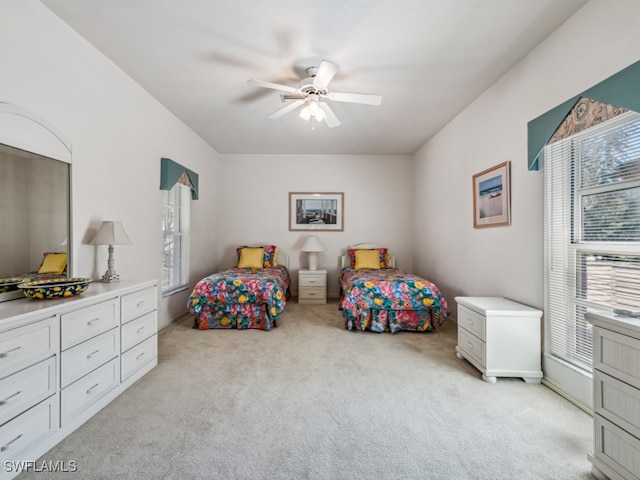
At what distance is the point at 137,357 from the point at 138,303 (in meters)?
0.41

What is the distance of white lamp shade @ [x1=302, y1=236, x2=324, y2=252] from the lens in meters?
4.96

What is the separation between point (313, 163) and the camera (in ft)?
17.7

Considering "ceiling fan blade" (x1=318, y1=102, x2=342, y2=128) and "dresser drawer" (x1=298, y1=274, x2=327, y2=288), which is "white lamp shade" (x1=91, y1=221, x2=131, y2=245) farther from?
"dresser drawer" (x1=298, y1=274, x2=327, y2=288)

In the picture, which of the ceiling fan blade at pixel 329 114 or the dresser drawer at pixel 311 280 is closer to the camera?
the ceiling fan blade at pixel 329 114

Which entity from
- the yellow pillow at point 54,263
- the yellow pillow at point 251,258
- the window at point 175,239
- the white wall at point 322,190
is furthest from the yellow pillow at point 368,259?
the yellow pillow at point 54,263

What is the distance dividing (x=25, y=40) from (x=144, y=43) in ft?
2.35

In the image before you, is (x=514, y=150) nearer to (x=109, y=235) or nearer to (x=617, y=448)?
(x=617, y=448)

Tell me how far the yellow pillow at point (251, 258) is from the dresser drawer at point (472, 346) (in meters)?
3.14

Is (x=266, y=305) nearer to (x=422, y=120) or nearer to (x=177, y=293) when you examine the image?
(x=177, y=293)

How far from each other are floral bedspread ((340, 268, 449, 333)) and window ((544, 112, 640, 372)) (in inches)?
48.5

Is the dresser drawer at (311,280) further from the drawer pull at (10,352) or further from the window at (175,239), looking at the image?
the drawer pull at (10,352)

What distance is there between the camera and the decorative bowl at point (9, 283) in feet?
5.55

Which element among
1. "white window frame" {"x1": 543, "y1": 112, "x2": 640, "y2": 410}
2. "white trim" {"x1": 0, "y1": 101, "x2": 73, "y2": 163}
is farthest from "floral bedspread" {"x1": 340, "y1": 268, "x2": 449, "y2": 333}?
"white trim" {"x1": 0, "y1": 101, "x2": 73, "y2": 163}

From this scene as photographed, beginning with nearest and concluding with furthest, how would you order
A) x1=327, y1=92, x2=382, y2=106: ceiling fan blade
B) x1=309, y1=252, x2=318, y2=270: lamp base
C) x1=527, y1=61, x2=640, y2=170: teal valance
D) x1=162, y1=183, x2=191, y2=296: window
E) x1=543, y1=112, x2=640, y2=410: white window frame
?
x1=527, y1=61, x2=640, y2=170: teal valance → x1=543, y1=112, x2=640, y2=410: white window frame → x1=327, y1=92, x2=382, y2=106: ceiling fan blade → x1=162, y1=183, x2=191, y2=296: window → x1=309, y1=252, x2=318, y2=270: lamp base
